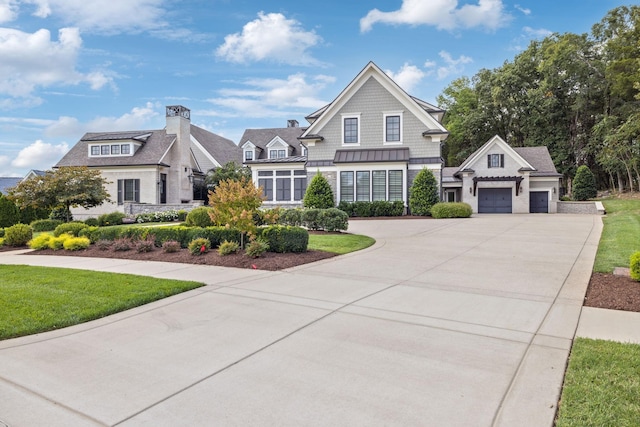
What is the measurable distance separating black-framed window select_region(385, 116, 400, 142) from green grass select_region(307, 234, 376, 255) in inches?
524

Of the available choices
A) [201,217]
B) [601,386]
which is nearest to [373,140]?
[201,217]

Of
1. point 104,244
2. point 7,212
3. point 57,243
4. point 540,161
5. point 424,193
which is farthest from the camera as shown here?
point 540,161

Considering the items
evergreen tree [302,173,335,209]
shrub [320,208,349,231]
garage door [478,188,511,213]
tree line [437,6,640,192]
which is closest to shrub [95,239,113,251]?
shrub [320,208,349,231]

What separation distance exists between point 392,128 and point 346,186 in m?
4.79

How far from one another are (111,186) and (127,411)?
108 feet

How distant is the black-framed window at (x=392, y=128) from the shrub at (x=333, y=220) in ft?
39.5

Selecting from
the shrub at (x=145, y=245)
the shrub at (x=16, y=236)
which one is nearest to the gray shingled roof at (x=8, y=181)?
the shrub at (x=16, y=236)

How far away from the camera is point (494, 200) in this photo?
1241 inches

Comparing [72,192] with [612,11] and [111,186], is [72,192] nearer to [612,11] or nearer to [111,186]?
[111,186]

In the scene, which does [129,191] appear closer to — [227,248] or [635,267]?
[227,248]

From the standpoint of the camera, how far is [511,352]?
4.02m

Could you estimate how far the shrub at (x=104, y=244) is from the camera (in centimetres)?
1195

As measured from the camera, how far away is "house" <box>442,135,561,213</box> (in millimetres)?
30797

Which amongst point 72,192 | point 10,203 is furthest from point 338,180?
point 10,203
